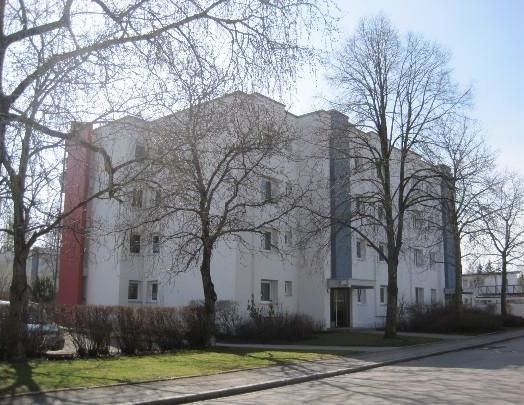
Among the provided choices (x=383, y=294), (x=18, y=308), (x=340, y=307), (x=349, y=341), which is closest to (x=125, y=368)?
(x=18, y=308)

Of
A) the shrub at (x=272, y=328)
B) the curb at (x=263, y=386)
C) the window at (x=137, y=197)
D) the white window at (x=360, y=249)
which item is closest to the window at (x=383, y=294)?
the white window at (x=360, y=249)

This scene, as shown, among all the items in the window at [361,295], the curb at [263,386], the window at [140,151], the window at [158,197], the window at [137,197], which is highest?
the window at [140,151]

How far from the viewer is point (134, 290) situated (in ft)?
120

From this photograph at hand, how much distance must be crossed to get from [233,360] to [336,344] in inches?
335

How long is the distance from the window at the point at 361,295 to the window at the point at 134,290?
13.8 meters

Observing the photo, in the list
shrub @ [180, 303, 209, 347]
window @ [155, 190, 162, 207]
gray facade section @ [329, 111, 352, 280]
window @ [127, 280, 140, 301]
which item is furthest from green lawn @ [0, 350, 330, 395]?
window @ [127, 280, 140, 301]

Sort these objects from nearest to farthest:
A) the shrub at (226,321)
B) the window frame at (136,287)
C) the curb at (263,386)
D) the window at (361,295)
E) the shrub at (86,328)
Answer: the curb at (263,386) → the shrub at (86,328) → the shrub at (226,321) → the window frame at (136,287) → the window at (361,295)

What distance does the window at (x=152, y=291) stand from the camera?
36.2 metres

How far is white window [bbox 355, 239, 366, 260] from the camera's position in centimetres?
3910

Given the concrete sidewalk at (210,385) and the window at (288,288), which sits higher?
the window at (288,288)

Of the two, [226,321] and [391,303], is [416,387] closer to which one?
[391,303]

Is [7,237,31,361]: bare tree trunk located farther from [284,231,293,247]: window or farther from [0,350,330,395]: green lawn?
[284,231,293,247]: window

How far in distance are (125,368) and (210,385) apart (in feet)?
10.6

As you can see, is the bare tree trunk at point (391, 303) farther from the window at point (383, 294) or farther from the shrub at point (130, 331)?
the window at point (383, 294)
